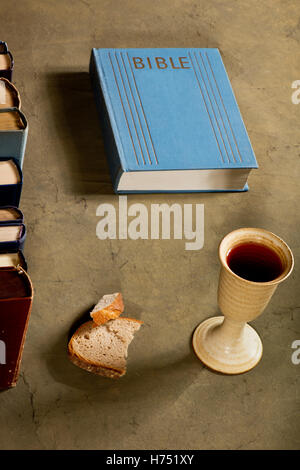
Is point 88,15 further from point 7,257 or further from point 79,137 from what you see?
point 7,257

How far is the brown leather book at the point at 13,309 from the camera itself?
4.24 feet

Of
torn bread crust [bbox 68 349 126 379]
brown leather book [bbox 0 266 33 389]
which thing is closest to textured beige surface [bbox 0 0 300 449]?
torn bread crust [bbox 68 349 126 379]

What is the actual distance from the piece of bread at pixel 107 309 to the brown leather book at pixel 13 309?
0.21 metres

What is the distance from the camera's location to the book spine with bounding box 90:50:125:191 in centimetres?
175

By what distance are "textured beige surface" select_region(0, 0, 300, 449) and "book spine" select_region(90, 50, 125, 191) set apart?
30 millimetres

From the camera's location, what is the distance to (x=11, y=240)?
145cm

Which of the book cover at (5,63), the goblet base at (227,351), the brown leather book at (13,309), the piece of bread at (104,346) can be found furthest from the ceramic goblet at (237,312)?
the book cover at (5,63)

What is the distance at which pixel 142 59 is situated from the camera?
1.95 m

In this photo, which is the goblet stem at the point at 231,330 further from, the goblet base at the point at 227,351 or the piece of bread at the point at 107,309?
the piece of bread at the point at 107,309

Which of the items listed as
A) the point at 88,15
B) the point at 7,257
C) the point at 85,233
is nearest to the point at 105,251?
the point at 85,233

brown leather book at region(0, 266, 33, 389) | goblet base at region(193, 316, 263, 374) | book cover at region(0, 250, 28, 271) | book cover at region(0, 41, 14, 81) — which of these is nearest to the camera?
brown leather book at region(0, 266, 33, 389)

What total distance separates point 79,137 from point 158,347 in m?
0.62

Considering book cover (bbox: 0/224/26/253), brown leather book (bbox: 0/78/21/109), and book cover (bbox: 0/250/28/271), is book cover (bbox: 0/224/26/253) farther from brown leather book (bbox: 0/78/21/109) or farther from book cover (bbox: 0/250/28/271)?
brown leather book (bbox: 0/78/21/109)

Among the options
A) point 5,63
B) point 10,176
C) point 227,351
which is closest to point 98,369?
point 227,351
